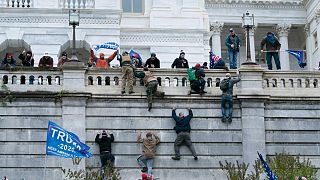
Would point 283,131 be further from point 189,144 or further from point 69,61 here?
point 69,61

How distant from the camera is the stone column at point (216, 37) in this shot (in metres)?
71.1

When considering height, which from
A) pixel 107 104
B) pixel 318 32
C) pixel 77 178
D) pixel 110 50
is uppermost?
pixel 318 32

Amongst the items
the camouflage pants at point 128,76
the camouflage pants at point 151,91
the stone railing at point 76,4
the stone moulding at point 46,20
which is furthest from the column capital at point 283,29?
the camouflage pants at point 128,76

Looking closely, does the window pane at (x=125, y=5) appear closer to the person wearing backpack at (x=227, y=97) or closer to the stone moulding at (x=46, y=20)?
the stone moulding at (x=46, y=20)

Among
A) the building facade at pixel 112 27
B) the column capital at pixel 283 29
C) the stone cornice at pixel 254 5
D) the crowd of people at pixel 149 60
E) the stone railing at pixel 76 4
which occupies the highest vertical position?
the stone cornice at pixel 254 5

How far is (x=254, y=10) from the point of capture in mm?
73375

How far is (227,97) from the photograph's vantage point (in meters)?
39.8

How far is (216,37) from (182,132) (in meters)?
33.4

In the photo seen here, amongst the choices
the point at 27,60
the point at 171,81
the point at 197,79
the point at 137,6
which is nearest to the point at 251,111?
the point at 197,79

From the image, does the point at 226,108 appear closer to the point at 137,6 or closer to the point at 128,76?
the point at 128,76

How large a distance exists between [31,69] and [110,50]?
1140 centimetres

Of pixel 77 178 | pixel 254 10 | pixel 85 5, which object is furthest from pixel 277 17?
pixel 77 178

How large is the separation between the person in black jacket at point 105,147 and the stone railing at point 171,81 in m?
2.06

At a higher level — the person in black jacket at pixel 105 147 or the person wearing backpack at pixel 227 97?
the person wearing backpack at pixel 227 97
